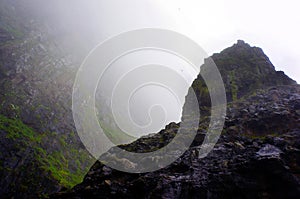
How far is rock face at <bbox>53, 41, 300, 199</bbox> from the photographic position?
26.0 metres

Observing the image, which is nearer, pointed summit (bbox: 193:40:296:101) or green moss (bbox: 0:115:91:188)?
pointed summit (bbox: 193:40:296:101)

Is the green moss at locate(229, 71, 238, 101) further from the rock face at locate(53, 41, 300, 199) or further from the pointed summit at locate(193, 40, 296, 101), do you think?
the rock face at locate(53, 41, 300, 199)

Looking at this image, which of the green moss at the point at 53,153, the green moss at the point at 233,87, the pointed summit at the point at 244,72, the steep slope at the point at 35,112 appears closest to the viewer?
the green moss at the point at 233,87

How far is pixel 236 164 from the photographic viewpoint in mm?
27594

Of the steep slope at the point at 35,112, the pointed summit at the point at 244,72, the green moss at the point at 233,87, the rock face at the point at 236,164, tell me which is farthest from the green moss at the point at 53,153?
the green moss at the point at 233,87

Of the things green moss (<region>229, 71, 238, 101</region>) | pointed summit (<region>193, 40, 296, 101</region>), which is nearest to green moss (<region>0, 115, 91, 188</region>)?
pointed summit (<region>193, 40, 296, 101</region>)

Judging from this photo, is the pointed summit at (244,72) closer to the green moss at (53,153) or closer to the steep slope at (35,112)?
the green moss at (53,153)

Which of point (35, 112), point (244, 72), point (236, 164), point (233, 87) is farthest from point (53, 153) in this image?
point (236, 164)

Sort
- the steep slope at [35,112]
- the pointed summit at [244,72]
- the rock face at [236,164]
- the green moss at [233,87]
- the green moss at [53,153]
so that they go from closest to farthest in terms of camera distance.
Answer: the rock face at [236,164], the green moss at [233,87], the pointed summit at [244,72], the steep slope at [35,112], the green moss at [53,153]

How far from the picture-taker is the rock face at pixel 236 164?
26.0 metres

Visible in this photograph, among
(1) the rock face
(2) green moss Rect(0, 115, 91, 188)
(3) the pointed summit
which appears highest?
(3) the pointed summit

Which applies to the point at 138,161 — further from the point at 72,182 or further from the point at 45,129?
the point at 45,129

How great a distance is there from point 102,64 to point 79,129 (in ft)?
234

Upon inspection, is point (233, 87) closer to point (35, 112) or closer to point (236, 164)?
point (236, 164)
